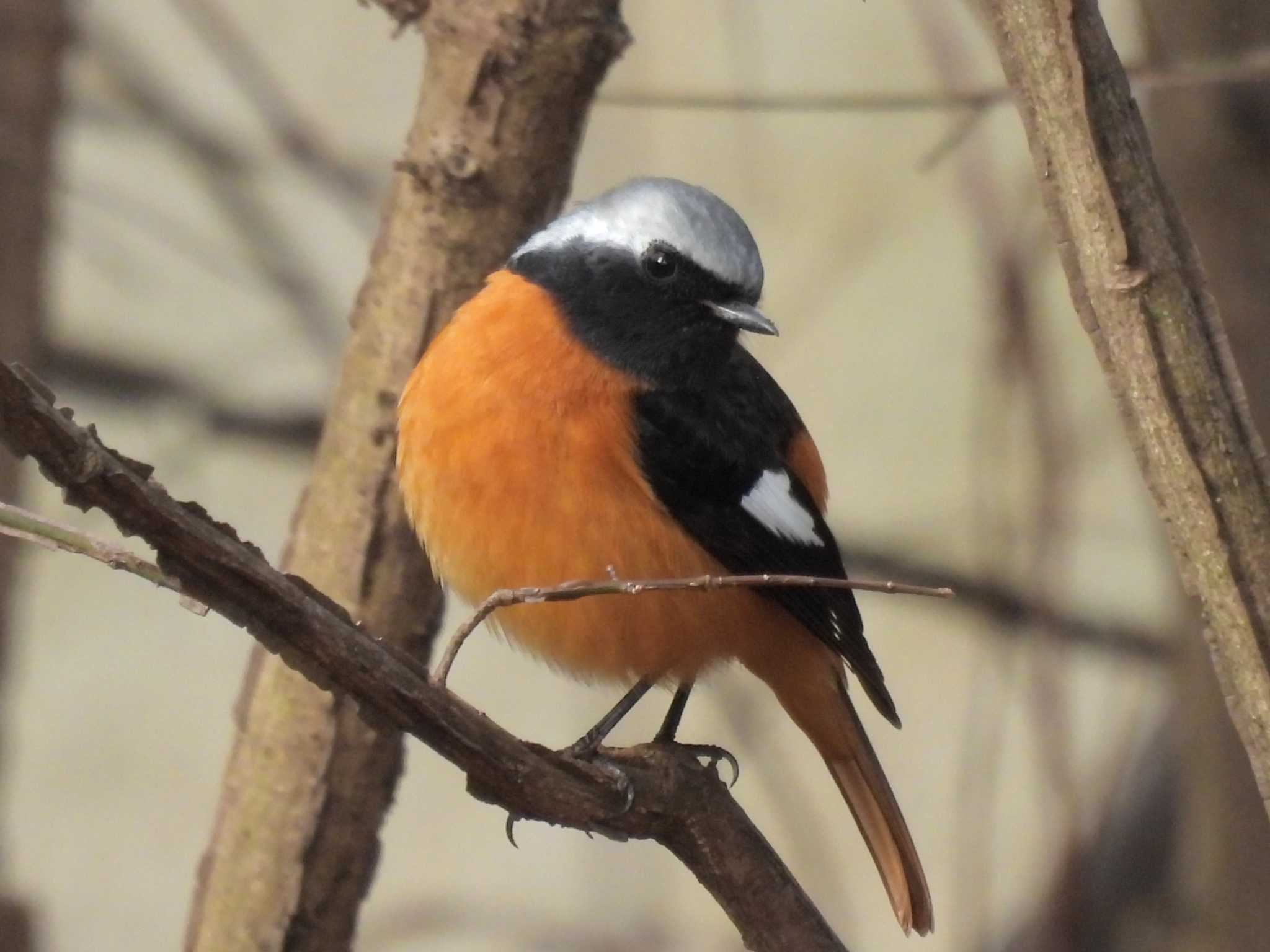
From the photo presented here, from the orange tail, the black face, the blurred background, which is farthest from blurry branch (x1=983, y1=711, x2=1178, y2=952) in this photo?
the black face

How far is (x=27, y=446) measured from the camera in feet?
4.67

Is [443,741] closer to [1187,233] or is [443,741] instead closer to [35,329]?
[1187,233]

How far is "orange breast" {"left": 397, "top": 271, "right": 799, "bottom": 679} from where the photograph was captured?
240cm

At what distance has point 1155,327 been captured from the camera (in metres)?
1.63

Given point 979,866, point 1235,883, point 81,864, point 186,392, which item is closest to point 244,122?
point 186,392

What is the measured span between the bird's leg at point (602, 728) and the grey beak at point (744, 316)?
2.02 feet

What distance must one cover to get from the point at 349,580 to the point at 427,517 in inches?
10.7

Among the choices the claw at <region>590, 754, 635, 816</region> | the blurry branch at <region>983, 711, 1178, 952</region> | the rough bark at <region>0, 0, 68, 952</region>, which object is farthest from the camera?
the blurry branch at <region>983, 711, 1178, 952</region>

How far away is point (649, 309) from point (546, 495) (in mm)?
410

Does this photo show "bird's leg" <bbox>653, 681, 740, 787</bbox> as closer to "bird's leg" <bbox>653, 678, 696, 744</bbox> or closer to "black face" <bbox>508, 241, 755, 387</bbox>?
"bird's leg" <bbox>653, 678, 696, 744</bbox>

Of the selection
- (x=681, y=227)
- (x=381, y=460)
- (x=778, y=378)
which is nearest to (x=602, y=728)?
(x=381, y=460)

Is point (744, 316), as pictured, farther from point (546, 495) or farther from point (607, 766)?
point (607, 766)

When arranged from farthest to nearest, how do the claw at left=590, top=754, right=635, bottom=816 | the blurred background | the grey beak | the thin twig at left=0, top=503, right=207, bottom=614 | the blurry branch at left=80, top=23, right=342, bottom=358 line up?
1. the blurry branch at left=80, top=23, right=342, bottom=358
2. the blurred background
3. the grey beak
4. the claw at left=590, top=754, right=635, bottom=816
5. the thin twig at left=0, top=503, right=207, bottom=614

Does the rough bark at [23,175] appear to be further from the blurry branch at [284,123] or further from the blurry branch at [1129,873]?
the blurry branch at [1129,873]
